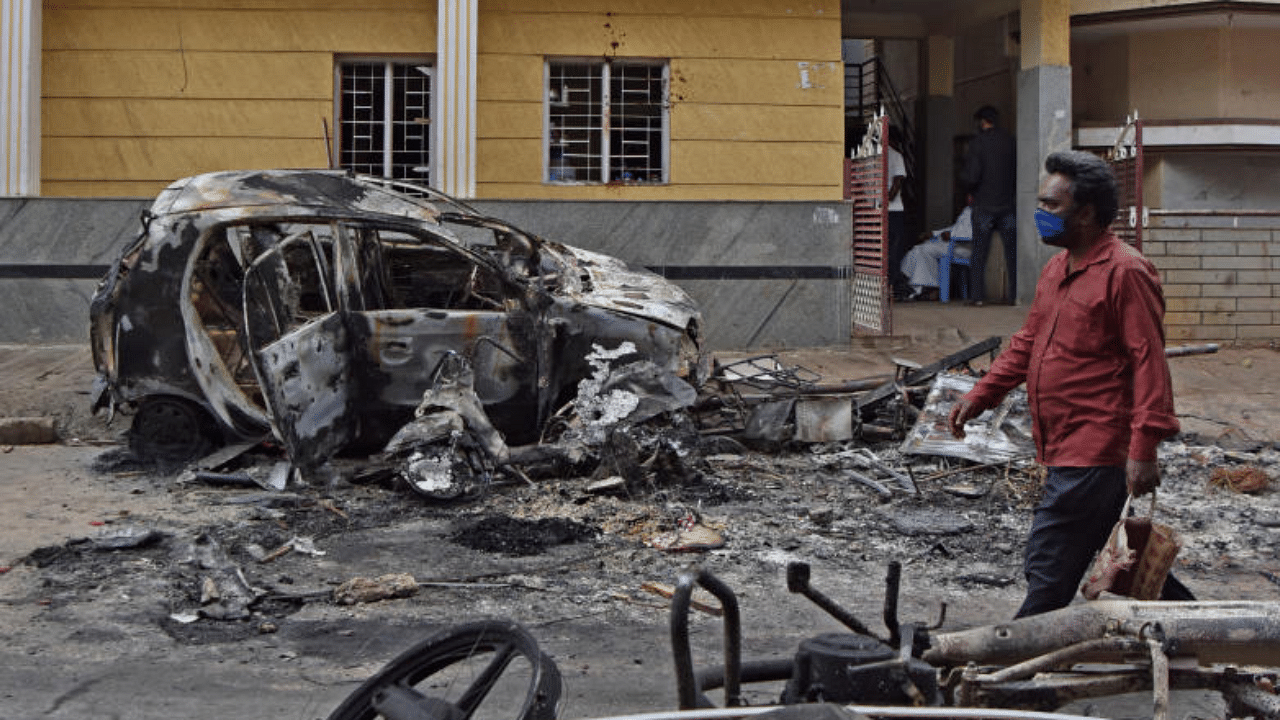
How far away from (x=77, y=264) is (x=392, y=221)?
5.90 m

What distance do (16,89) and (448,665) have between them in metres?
12.6

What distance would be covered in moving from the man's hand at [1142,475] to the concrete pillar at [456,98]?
1063cm

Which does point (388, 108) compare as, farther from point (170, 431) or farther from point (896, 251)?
point (896, 251)

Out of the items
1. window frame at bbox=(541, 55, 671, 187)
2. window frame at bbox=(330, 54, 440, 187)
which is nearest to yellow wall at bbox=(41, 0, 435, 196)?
window frame at bbox=(330, 54, 440, 187)

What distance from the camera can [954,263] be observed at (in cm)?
1778

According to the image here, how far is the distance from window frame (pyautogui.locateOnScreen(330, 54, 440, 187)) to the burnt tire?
5.29 metres

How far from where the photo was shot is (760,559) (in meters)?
7.08

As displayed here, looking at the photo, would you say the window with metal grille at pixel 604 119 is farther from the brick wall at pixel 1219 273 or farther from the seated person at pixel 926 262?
the brick wall at pixel 1219 273

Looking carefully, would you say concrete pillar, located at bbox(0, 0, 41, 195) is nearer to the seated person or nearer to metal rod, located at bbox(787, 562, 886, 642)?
the seated person

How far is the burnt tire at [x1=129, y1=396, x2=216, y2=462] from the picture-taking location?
9.50 metres

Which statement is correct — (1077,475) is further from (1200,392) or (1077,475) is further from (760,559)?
(1200,392)

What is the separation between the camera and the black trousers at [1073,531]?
14.2 feet

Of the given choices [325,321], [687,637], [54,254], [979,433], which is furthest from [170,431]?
[687,637]

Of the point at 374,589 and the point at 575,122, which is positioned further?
the point at 575,122
